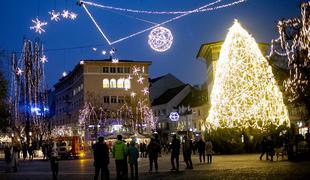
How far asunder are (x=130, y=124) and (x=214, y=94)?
49.1 metres

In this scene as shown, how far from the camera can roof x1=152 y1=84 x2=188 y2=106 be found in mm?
109688

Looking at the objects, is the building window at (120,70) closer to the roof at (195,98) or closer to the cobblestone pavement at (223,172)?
the roof at (195,98)

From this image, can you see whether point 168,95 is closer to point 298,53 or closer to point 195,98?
point 195,98

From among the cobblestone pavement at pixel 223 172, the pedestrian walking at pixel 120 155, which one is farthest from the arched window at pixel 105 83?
the pedestrian walking at pixel 120 155

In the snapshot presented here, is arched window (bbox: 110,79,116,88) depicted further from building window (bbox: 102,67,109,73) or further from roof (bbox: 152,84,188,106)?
roof (bbox: 152,84,188,106)

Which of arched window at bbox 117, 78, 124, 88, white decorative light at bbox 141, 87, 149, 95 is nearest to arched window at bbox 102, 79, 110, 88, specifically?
arched window at bbox 117, 78, 124, 88

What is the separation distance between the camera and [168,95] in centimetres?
11300

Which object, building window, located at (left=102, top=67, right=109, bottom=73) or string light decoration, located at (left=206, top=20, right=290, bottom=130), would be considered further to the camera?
building window, located at (left=102, top=67, right=109, bottom=73)

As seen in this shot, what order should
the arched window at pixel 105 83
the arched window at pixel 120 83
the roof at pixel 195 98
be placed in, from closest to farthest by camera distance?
1. the roof at pixel 195 98
2. the arched window at pixel 105 83
3. the arched window at pixel 120 83

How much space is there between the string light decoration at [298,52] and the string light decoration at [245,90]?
13.9ft

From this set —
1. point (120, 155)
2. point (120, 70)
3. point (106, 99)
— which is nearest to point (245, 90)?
point (120, 155)

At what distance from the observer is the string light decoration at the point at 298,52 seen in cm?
3588

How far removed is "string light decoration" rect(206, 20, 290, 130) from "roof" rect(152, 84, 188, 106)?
62948 millimetres

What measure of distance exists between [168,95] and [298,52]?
7627 cm
